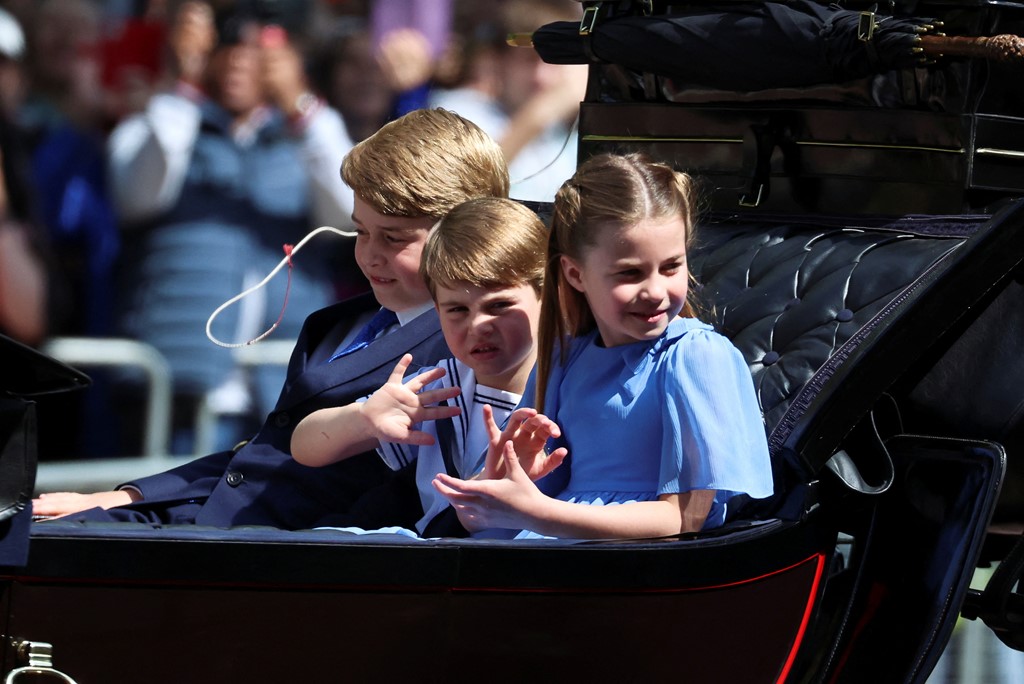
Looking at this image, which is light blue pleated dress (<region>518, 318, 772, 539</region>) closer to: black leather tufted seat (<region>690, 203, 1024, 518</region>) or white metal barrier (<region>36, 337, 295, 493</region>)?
black leather tufted seat (<region>690, 203, 1024, 518</region>)

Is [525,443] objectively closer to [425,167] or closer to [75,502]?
[425,167]

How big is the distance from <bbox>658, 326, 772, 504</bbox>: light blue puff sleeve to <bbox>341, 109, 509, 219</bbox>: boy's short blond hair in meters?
0.55

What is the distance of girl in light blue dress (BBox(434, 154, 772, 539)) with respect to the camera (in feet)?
6.69

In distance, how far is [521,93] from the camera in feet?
14.6

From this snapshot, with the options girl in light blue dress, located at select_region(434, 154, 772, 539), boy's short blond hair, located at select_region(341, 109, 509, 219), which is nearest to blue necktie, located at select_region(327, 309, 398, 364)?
boy's short blond hair, located at select_region(341, 109, 509, 219)

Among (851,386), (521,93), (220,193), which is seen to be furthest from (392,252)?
(521,93)

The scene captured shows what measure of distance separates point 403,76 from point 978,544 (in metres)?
2.65

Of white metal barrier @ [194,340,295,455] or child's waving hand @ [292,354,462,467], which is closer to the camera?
child's waving hand @ [292,354,462,467]

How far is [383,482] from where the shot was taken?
2508mm

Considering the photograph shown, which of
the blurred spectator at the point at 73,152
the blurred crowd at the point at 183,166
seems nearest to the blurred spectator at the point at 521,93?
the blurred crowd at the point at 183,166

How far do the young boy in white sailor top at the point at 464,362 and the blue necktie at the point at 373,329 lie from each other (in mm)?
273

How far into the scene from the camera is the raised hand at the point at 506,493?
6.57 feet

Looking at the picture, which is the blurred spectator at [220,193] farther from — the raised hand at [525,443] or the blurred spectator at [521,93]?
the raised hand at [525,443]

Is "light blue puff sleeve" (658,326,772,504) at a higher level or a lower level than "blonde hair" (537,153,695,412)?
lower
